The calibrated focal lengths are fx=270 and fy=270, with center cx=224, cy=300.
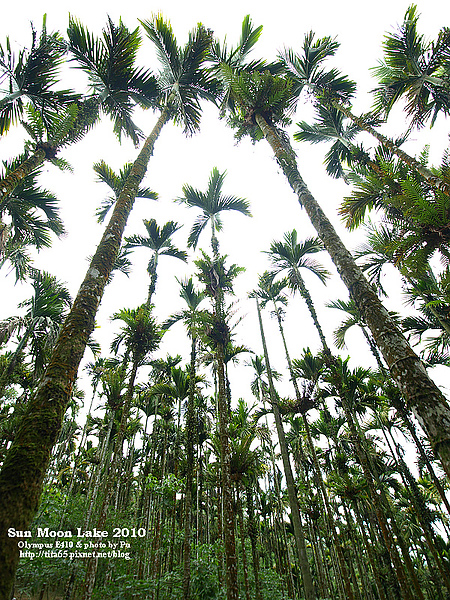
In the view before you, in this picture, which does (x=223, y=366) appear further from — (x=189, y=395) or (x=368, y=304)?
(x=368, y=304)

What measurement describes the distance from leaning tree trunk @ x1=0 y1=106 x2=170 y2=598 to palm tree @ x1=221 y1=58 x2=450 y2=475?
2785mm

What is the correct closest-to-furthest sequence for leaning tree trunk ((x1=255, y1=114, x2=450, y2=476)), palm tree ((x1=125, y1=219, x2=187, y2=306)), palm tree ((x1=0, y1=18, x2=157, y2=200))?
leaning tree trunk ((x1=255, y1=114, x2=450, y2=476)) < palm tree ((x1=0, y1=18, x2=157, y2=200)) < palm tree ((x1=125, y1=219, x2=187, y2=306))

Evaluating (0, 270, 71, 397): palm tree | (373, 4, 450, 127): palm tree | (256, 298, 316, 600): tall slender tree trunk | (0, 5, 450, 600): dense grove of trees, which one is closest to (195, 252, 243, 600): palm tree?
(0, 5, 450, 600): dense grove of trees

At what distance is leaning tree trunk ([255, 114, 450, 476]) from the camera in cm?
204

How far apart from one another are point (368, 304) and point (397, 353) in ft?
Result: 2.14

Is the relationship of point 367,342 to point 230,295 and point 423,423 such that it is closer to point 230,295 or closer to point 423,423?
point 230,295

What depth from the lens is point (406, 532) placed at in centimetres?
2072

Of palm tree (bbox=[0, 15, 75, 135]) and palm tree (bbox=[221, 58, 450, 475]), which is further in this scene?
palm tree (bbox=[0, 15, 75, 135])

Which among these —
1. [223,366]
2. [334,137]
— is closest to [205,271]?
[223,366]

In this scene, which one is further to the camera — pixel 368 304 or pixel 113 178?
pixel 113 178

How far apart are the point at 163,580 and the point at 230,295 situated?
925cm

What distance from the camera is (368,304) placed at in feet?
9.80

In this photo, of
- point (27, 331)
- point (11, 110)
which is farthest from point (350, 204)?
point (27, 331)

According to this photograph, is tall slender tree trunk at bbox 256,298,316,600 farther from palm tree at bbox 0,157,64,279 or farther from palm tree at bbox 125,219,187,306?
palm tree at bbox 0,157,64,279
